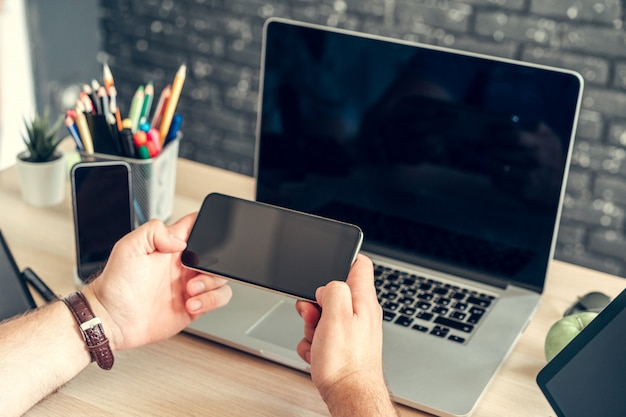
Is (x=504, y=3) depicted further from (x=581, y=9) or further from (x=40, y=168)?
(x=40, y=168)

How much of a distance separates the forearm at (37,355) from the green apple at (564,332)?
52 centimetres

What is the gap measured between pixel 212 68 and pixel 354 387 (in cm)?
179

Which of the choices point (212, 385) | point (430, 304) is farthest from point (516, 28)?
point (212, 385)

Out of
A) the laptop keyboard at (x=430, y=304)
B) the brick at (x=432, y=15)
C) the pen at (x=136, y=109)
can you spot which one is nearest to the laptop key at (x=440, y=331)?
the laptop keyboard at (x=430, y=304)

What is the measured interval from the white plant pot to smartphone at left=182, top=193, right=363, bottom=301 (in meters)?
0.41

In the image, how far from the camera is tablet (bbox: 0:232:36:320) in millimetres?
862

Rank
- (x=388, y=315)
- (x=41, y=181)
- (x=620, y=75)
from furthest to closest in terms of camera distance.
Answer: (x=620, y=75)
(x=41, y=181)
(x=388, y=315)

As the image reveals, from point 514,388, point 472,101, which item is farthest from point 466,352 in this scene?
point 472,101

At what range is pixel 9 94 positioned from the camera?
7.29 feet

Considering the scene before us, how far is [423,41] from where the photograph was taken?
2043 mm

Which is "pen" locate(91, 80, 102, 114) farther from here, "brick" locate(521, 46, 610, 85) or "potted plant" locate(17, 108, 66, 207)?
"brick" locate(521, 46, 610, 85)

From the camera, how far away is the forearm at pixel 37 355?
74cm

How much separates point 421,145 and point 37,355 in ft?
1.75

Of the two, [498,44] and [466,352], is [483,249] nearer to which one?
[466,352]
